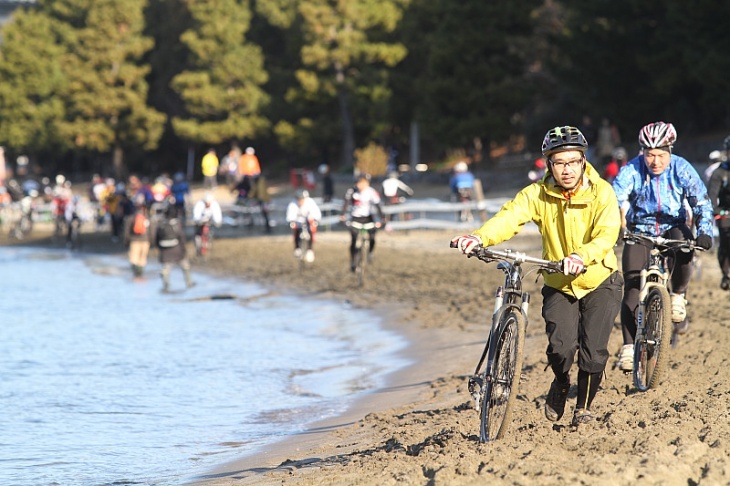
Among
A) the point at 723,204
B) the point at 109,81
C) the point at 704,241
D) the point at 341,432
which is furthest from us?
the point at 109,81

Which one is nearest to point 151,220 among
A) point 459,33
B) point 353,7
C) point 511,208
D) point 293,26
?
point 511,208

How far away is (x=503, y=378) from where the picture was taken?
680 centimetres

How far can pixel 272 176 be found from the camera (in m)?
56.9

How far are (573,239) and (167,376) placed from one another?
6.99 meters

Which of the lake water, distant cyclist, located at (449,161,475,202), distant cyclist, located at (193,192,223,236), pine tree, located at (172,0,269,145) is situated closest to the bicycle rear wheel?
the lake water

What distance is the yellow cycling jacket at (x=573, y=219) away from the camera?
6.84 metres

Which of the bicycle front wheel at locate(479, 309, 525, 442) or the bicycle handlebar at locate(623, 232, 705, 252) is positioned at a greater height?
the bicycle handlebar at locate(623, 232, 705, 252)

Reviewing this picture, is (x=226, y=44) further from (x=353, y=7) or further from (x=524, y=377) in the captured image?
(x=524, y=377)

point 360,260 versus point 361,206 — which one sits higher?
point 361,206

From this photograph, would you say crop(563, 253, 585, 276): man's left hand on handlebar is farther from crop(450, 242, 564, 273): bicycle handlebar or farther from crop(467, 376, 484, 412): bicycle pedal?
crop(467, 376, 484, 412): bicycle pedal

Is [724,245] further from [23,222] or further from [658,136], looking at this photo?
[23,222]

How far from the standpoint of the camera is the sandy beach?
604 centimetres

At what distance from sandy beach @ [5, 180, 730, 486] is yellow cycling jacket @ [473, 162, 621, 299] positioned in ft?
3.04

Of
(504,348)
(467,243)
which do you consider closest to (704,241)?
(504,348)
